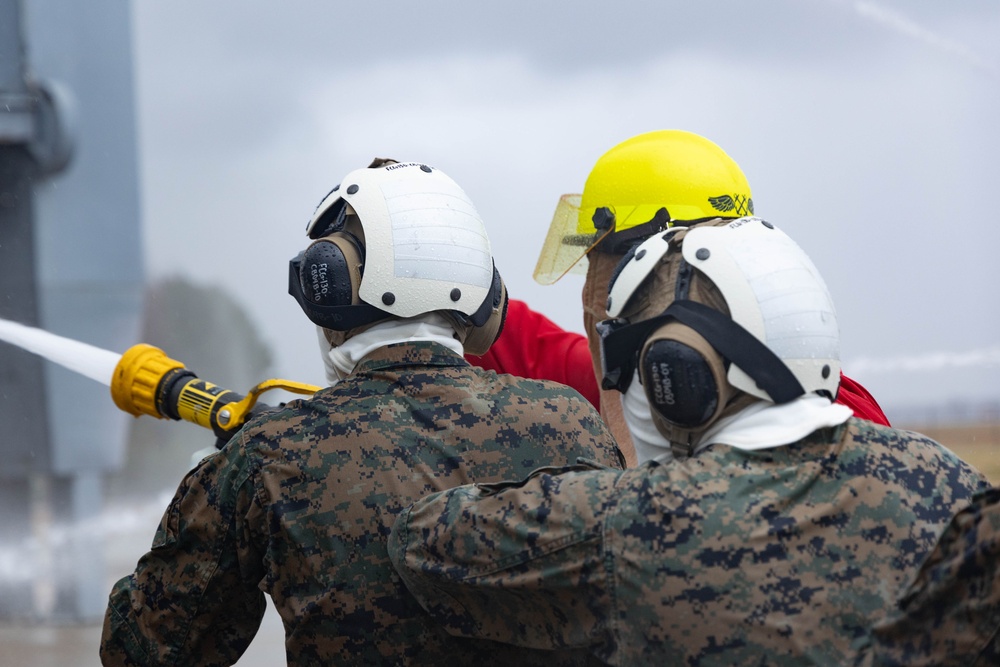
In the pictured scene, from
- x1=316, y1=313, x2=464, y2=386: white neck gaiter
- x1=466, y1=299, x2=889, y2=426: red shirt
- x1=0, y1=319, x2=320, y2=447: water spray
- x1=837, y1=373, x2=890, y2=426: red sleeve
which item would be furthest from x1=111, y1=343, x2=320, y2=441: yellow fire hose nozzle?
x1=837, y1=373, x2=890, y2=426: red sleeve

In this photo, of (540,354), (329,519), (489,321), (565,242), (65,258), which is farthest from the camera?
(65,258)

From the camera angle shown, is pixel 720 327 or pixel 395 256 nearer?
pixel 720 327

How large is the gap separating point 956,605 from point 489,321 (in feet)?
3.19

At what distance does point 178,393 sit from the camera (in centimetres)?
224

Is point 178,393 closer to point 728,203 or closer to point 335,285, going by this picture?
point 335,285

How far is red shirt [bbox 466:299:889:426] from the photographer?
2.89 meters

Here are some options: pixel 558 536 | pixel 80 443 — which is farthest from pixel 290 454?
pixel 80 443

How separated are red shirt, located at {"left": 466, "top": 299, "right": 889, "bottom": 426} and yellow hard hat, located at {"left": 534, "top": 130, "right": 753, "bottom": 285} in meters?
0.28

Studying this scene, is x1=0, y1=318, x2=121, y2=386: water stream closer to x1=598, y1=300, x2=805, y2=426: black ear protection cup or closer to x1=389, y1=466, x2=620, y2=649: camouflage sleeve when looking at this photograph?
x1=389, y1=466, x2=620, y2=649: camouflage sleeve

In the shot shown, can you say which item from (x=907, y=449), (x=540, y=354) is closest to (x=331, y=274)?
(x=907, y=449)

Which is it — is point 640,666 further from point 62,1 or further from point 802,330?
point 62,1

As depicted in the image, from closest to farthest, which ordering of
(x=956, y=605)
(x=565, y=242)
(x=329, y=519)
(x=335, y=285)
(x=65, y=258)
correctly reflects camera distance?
(x=956, y=605) → (x=329, y=519) → (x=335, y=285) → (x=565, y=242) → (x=65, y=258)

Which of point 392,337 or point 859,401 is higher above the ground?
point 392,337

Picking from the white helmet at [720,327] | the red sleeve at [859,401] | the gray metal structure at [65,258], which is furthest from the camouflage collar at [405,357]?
the gray metal structure at [65,258]
